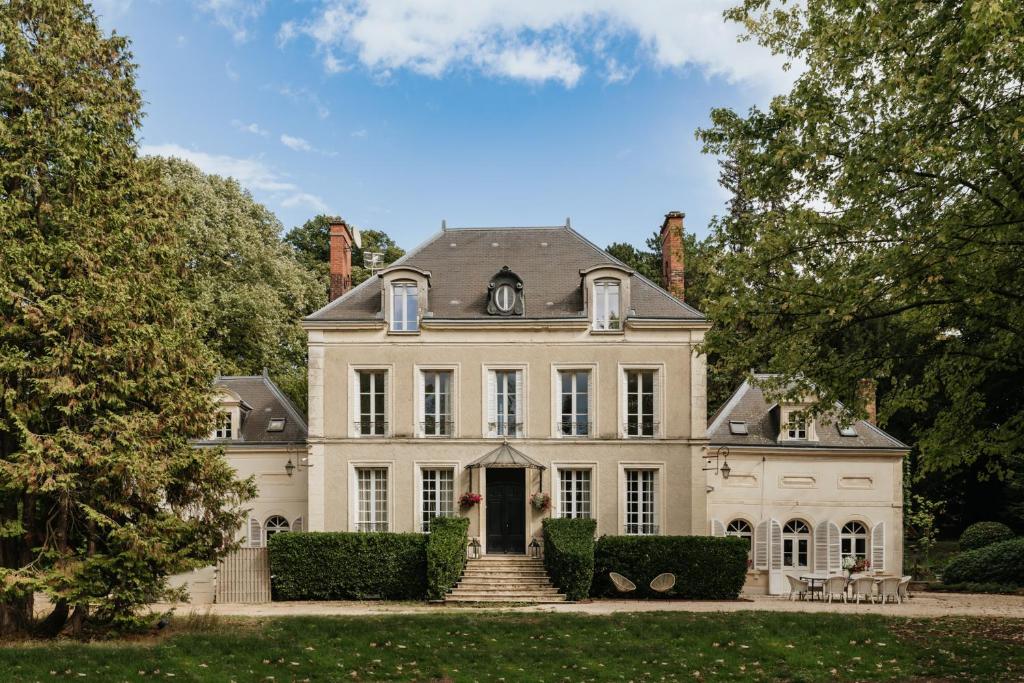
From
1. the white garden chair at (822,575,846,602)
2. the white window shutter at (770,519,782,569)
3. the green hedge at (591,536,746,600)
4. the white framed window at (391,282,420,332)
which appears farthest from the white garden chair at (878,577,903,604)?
the white framed window at (391,282,420,332)

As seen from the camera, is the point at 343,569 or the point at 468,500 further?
the point at 468,500

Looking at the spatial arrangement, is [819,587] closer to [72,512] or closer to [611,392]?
[611,392]

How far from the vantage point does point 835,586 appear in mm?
19734

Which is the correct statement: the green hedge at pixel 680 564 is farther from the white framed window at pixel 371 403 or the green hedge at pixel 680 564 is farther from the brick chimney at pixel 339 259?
the brick chimney at pixel 339 259

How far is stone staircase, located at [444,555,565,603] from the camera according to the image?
1962 cm

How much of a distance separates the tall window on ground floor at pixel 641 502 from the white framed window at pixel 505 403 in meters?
3.10

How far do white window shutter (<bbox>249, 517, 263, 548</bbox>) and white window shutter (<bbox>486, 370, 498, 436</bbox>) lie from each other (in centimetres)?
713

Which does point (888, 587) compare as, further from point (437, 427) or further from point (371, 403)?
point (371, 403)

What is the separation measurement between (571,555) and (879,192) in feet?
37.7

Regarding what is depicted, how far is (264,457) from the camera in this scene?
24.4m

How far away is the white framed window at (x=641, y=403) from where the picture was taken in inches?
883

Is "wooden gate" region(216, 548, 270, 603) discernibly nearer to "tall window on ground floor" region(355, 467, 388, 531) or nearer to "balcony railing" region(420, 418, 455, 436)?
"tall window on ground floor" region(355, 467, 388, 531)

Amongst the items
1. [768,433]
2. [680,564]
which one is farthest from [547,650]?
[768,433]

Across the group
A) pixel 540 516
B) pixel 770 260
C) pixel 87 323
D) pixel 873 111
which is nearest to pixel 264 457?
pixel 540 516
